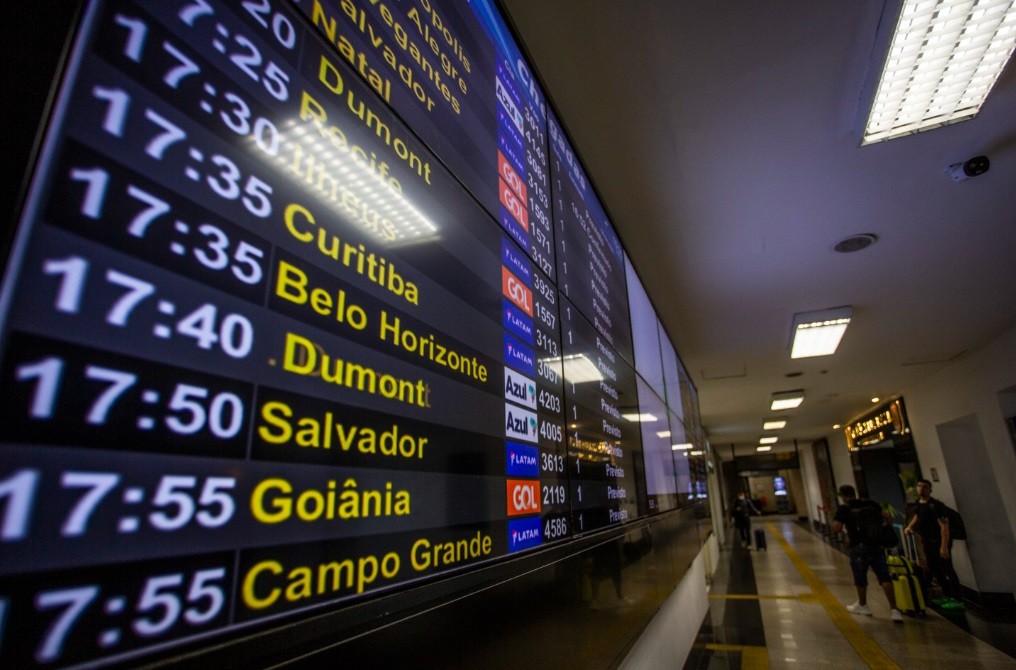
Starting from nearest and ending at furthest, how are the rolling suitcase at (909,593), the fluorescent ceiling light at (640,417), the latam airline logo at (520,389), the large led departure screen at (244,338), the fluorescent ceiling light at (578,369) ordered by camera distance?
the large led departure screen at (244,338), the latam airline logo at (520,389), the fluorescent ceiling light at (578,369), the fluorescent ceiling light at (640,417), the rolling suitcase at (909,593)

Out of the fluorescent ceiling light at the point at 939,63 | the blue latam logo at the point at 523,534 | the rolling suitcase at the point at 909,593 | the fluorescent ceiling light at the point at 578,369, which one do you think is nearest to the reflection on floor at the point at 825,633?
the rolling suitcase at the point at 909,593

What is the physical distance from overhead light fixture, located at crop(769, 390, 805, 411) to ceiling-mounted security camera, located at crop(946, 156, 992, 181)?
685cm

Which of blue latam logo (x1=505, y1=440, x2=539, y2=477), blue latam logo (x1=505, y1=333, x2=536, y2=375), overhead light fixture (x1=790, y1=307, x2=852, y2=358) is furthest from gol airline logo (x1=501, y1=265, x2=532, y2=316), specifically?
overhead light fixture (x1=790, y1=307, x2=852, y2=358)

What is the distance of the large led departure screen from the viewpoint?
1.55 feet

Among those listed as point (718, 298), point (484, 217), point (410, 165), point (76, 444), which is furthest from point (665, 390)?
point (76, 444)

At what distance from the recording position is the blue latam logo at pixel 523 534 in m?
1.27

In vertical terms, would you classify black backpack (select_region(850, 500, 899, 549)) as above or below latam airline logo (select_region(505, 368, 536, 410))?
below

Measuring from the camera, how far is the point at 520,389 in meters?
1.46

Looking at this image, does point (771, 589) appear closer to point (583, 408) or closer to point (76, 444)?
point (583, 408)

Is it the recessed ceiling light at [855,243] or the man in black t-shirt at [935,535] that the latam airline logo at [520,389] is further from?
the man in black t-shirt at [935,535]

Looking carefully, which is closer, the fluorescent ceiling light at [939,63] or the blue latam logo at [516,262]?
the blue latam logo at [516,262]

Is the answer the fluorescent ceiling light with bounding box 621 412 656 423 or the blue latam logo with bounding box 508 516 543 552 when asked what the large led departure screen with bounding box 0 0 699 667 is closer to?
the blue latam logo with bounding box 508 516 543 552

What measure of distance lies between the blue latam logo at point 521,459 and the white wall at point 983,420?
7163mm

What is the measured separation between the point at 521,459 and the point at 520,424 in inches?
3.8
